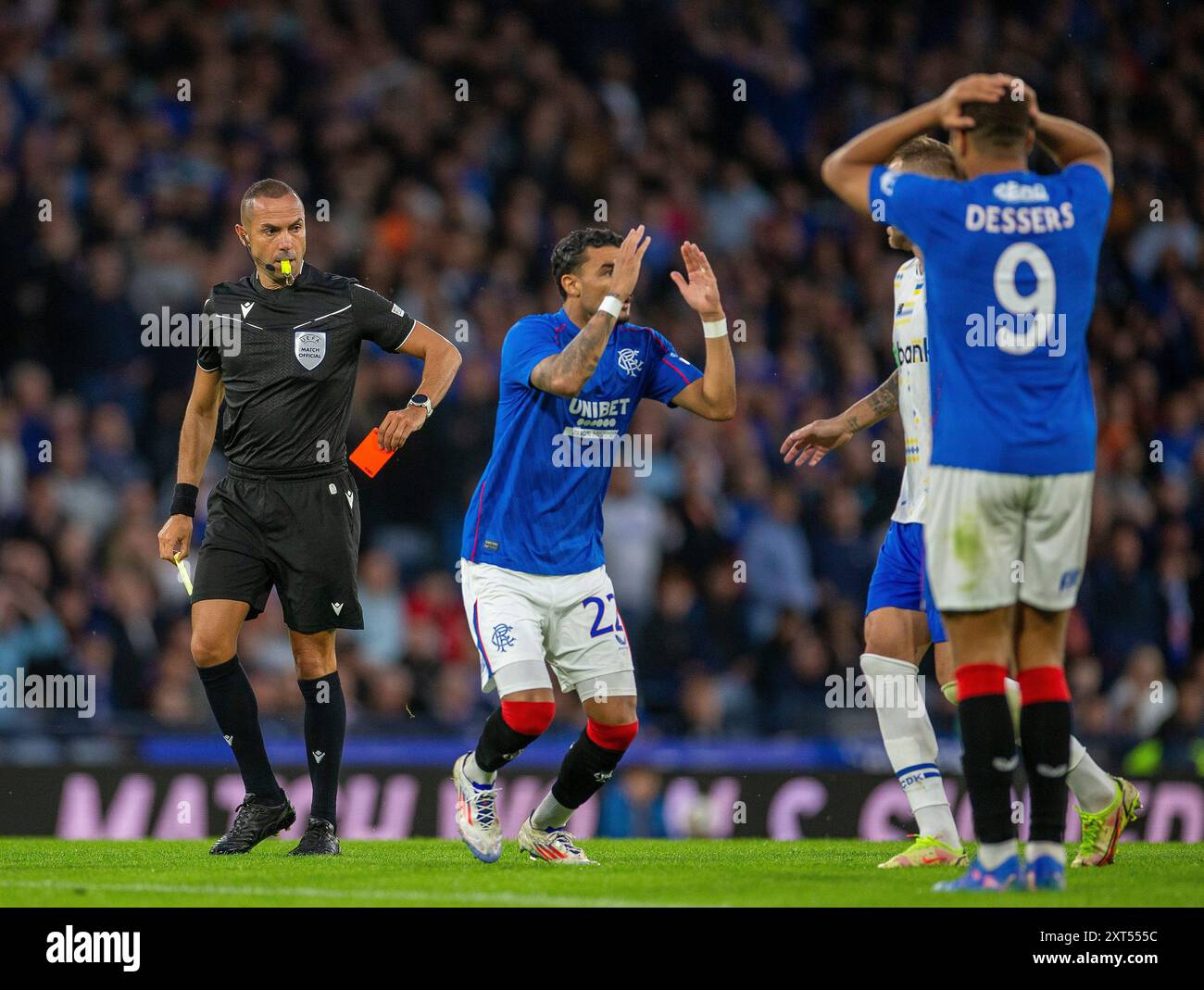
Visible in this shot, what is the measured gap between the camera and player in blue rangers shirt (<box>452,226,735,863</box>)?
6777 mm

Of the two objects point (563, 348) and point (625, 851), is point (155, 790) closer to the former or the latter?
point (625, 851)

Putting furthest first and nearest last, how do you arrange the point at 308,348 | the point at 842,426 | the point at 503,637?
the point at 308,348
the point at 842,426
the point at 503,637

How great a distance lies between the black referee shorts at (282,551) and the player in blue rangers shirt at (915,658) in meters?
1.87

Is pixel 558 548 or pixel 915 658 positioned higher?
pixel 558 548

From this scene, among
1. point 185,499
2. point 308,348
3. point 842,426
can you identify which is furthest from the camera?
point 185,499

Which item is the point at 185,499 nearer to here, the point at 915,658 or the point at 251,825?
the point at 251,825

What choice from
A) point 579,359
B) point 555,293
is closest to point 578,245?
point 579,359

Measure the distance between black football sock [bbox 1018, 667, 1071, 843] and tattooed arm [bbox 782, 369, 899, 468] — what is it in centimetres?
195

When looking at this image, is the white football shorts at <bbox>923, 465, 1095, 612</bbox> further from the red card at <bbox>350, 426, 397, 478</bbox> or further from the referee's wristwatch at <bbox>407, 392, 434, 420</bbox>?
the referee's wristwatch at <bbox>407, 392, 434, 420</bbox>

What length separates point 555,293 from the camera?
1397cm

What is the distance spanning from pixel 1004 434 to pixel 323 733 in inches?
131

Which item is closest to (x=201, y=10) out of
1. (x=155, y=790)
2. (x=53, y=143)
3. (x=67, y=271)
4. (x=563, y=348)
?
(x=53, y=143)

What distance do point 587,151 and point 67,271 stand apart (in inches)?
179

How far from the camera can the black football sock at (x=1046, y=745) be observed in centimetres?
511
